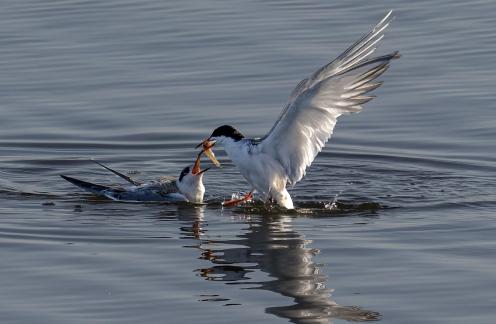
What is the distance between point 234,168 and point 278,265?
13.3 ft

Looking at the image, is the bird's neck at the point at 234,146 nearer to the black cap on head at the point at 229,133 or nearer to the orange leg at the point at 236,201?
the black cap on head at the point at 229,133

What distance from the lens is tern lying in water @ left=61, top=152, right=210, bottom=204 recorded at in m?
12.3

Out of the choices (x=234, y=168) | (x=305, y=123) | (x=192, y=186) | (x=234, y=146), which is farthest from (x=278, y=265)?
(x=234, y=168)

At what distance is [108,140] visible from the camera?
14.1m

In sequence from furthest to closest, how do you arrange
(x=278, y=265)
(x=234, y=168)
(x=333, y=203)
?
(x=234, y=168) < (x=333, y=203) < (x=278, y=265)

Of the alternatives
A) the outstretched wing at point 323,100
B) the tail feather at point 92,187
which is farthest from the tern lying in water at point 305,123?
the tail feather at point 92,187

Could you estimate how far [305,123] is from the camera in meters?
11.3

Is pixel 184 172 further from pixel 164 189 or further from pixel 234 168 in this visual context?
pixel 234 168

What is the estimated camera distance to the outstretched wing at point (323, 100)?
10953 millimetres

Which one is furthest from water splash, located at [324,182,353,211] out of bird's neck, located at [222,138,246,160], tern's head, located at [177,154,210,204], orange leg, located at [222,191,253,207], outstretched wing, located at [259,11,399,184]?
tern's head, located at [177,154,210,204]

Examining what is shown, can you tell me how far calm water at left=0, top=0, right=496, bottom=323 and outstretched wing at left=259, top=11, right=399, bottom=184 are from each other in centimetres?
64

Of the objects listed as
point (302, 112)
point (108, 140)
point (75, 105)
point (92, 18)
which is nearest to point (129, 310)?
point (302, 112)

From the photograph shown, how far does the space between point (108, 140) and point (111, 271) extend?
4737mm

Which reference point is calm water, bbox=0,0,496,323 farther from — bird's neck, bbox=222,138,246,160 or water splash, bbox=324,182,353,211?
bird's neck, bbox=222,138,246,160
